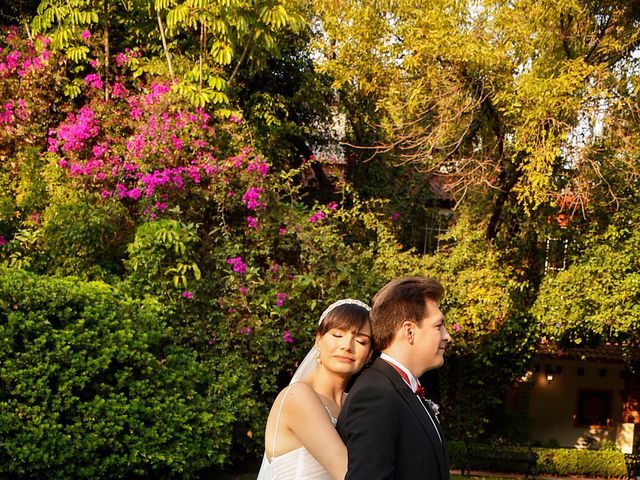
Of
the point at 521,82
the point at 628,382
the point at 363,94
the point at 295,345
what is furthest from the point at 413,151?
the point at 628,382

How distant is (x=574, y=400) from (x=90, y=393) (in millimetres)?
16166

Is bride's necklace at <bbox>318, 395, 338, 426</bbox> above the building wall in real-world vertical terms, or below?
above

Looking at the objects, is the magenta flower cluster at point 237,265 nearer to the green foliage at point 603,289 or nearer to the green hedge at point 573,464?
the green foliage at point 603,289

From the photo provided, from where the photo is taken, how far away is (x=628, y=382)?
870 inches

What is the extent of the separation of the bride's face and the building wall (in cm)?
1917

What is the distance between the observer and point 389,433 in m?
2.65

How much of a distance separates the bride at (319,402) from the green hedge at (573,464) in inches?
564

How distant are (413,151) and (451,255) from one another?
2193 millimetres

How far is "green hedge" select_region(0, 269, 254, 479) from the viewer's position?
8.23 meters

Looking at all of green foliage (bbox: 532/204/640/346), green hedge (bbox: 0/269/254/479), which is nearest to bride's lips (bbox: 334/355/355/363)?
green hedge (bbox: 0/269/254/479)

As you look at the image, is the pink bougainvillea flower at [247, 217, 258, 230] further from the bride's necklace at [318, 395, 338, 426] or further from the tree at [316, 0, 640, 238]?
the bride's necklace at [318, 395, 338, 426]

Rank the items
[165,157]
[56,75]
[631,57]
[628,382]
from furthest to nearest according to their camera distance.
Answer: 1. [628,382]
2. [631,57]
3. [56,75]
4. [165,157]

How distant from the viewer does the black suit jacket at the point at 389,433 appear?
2.59m

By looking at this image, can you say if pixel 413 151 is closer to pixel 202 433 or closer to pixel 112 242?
pixel 112 242
